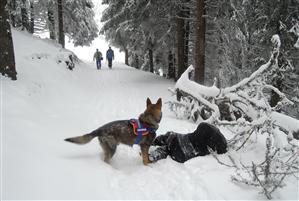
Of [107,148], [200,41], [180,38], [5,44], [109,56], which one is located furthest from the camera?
[109,56]

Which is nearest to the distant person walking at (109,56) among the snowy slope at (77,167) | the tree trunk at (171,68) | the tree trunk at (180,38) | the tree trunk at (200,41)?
the tree trunk at (171,68)

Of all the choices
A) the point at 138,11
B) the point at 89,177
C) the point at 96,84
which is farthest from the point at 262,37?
the point at 89,177

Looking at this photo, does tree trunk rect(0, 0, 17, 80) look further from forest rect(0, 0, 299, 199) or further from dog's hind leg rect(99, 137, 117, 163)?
dog's hind leg rect(99, 137, 117, 163)

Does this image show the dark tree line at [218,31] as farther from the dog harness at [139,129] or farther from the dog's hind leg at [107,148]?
the dog's hind leg at [107,148]

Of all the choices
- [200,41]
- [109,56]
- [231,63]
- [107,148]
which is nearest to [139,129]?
[107,148]

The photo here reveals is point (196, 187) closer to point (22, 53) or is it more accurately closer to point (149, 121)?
point (149, 121)

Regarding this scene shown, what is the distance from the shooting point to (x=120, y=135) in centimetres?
577

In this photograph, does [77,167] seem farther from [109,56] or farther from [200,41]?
[109,56]

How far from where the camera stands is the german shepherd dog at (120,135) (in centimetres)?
569

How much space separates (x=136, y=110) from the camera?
10875mm

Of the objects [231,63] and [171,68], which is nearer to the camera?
[231,63]

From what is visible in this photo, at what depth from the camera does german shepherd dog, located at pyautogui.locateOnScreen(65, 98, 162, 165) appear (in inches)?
224

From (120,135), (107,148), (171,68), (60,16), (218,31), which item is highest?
(60,16)

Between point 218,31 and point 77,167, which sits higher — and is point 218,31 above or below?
above
